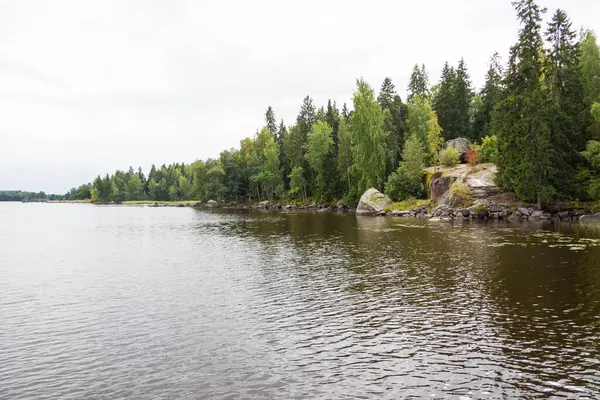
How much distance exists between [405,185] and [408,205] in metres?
5.14

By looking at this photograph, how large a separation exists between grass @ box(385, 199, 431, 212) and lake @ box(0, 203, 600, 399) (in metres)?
41.1

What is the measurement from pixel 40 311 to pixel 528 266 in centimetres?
2847

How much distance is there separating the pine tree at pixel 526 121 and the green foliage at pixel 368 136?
30.0 metres

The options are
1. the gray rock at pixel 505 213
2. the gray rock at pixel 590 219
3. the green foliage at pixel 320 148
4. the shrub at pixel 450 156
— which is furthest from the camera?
the green foliage at pixel 320 148

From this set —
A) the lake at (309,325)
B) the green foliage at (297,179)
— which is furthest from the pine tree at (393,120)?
the lake at (309,325)

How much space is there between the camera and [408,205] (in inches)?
3000

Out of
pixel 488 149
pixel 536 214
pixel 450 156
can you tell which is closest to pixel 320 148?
pixel 450 156

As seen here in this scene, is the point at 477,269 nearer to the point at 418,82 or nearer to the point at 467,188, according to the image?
the point at 467,188

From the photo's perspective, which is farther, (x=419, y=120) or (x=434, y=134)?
(x=419, y=120)

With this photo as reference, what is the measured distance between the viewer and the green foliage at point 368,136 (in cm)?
8619

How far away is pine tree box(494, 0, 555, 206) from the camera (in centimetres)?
5397

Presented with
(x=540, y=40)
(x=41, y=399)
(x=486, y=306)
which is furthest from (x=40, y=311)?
(x=540, y=40)

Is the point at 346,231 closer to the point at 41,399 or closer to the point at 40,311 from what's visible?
the point at 40,311

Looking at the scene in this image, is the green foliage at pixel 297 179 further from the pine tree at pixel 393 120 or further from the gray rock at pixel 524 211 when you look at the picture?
the gray rock at pixel 524 211
